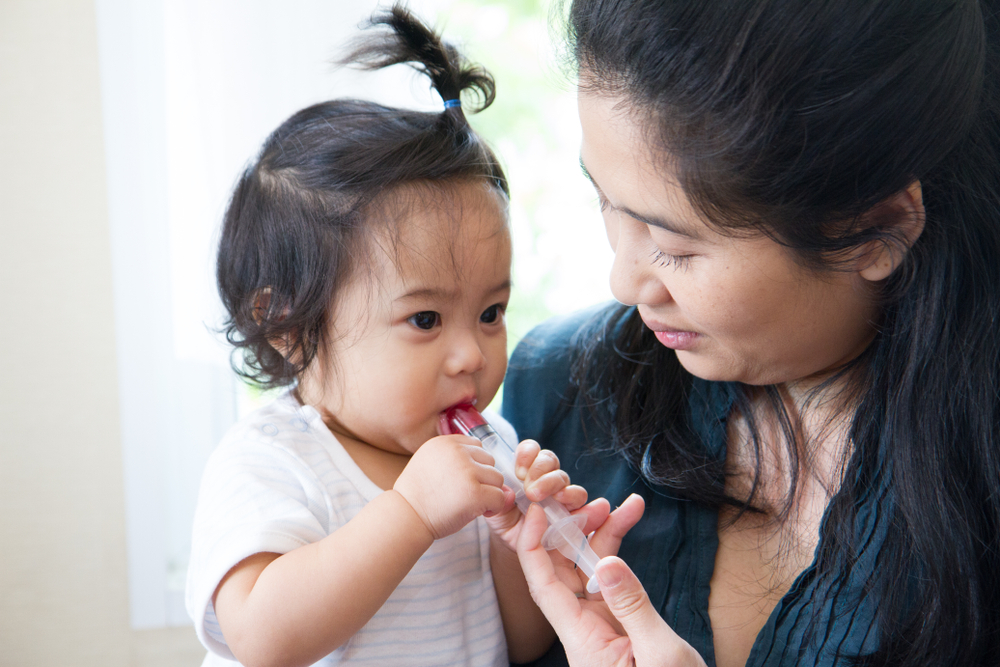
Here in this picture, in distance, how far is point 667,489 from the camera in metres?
1.09

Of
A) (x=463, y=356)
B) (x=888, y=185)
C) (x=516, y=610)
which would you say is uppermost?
(x=888, y=185)

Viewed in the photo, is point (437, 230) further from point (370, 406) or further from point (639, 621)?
point (639, 621)

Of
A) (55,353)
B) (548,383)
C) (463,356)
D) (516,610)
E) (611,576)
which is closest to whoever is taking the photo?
(611,576)

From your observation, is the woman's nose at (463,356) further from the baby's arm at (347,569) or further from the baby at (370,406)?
the baby's arm at (347,569)

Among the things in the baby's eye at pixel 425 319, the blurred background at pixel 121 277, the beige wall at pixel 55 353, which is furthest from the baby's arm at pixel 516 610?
the beige wall at pixel 55 353

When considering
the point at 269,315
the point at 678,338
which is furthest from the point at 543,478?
the point at 269,315

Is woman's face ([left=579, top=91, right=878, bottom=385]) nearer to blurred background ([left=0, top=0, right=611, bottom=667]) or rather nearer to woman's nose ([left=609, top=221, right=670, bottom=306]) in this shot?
woman's nose ([left=609, top=221, right=670, bottom=306])

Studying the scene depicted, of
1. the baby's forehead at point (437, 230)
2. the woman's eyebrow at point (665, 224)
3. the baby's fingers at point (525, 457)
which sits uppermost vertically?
the woman's eyebrow at point (665, 224)

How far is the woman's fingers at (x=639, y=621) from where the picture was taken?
788 mm

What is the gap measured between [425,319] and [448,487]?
0.79 feet

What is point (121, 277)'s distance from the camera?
154cm

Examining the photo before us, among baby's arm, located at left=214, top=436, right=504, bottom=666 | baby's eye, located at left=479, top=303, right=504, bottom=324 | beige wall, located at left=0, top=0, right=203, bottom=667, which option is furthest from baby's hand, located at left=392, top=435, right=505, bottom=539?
→ beige wall, located at left=0, top=0, right=203, bottom=667

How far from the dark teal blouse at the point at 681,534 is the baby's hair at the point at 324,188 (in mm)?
316

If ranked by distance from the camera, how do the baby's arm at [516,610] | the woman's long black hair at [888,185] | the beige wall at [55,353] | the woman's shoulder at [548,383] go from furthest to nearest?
the beige wall at [55,353] → the woman's shoulder at [548,383] → the baby's arm at [516,610] → the woman's long black hair at [888,185]
